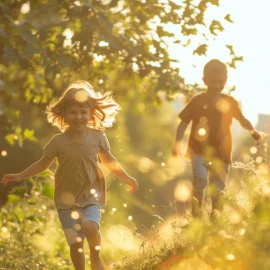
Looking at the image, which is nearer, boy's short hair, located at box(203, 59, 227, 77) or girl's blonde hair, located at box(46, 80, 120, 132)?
girl's blonde hair, located at box(46, 80, 120, 132)

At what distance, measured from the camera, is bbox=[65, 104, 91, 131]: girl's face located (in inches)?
235

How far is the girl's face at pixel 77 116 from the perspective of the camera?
19.6 ft

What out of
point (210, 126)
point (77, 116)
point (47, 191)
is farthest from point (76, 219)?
point (47, 191)

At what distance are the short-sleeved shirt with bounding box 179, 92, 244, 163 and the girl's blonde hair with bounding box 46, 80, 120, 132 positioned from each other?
2.01 meters

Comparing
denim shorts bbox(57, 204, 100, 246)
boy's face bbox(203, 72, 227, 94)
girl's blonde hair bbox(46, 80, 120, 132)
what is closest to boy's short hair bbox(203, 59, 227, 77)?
boy's face bbox(203, 72, 227, 94)

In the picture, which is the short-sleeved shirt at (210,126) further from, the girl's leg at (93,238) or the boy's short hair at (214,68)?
the girl's leg at (93,238)

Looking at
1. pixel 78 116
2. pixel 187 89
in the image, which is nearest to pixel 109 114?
pixel 78 116

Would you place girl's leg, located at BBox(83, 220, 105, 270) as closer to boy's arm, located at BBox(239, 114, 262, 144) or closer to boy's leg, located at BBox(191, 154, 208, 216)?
boy's leg, located at BBox(191, 154, 208, 216)

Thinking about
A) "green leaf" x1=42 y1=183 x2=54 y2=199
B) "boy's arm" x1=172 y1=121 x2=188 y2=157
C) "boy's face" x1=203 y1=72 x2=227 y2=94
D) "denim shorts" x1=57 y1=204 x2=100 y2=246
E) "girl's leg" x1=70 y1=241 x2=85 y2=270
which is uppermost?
"denim shorts" x1=57 y1=204 x2=100 y2=246

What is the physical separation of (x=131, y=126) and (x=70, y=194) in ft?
61.6

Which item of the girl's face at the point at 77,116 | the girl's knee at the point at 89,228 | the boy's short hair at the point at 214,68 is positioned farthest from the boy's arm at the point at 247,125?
the girl's knee at the point at 89,228

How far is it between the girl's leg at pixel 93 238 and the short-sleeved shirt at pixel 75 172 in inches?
10.2

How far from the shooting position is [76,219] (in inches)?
231

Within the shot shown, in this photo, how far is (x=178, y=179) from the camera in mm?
27250
